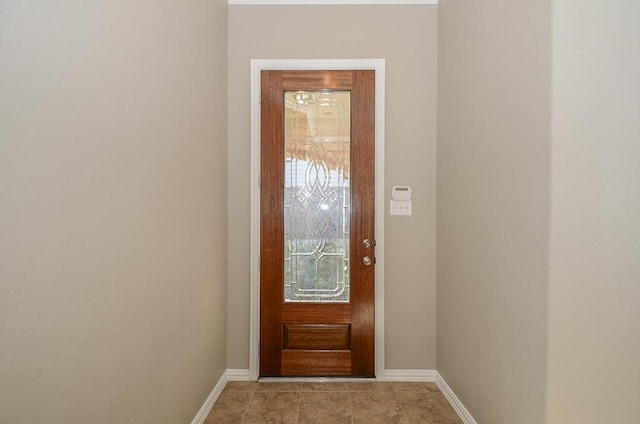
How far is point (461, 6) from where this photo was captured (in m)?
2.19

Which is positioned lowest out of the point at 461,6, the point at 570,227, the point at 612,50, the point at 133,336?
the point at 133,336

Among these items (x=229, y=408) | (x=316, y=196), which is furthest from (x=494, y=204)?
(x=229, y=408)

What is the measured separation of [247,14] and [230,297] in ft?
7.13

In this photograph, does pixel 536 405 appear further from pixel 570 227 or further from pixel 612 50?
pixel 612 50

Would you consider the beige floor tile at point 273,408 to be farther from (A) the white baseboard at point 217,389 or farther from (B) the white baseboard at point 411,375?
(B) the white baseboard at point 411,375

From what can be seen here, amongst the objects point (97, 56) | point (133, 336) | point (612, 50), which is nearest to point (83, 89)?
point (97, 56)

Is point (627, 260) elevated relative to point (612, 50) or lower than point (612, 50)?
lower

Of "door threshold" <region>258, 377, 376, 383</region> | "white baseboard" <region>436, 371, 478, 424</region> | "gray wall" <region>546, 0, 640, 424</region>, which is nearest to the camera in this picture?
"gray wall" <region>546, 0, 640, 424</region>

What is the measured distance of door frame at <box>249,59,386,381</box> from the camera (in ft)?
8.48

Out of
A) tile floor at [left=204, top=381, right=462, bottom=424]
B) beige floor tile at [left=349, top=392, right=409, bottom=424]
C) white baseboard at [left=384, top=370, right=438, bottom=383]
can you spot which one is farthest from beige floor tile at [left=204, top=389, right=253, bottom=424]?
white baseboard at [left=384, top=370, right=438, bottom=383]

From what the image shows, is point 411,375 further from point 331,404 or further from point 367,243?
point 367,243

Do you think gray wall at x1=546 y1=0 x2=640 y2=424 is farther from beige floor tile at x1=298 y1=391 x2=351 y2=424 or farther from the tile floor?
beige floor tile at x1=298 y1=391 x2=351 y2=424

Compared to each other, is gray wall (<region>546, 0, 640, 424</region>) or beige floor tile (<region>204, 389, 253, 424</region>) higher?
gray wall (<region>546, 0, 640, 424</region>)

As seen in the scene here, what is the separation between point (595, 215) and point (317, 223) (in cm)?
170
